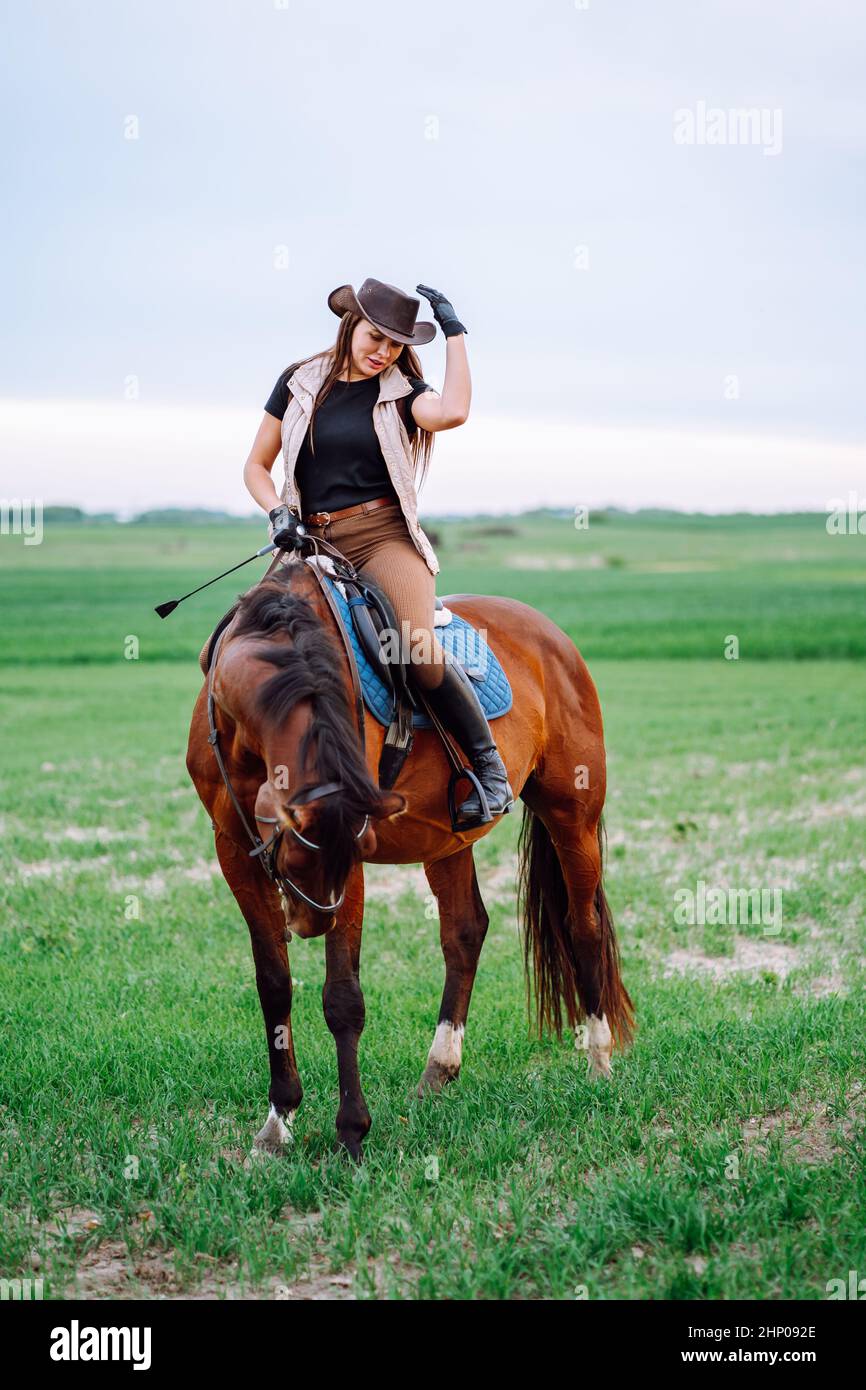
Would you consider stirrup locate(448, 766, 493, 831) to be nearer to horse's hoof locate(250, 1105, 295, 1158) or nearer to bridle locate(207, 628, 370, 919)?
bridle locate(207, 628, 370, 919)

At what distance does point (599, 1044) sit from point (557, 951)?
557 millimetres

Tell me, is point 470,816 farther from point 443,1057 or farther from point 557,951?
point 557,951

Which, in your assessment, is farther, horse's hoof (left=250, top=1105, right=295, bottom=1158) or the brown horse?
horse's hoof (left=250, top=1105, right=295, bottom=1158)

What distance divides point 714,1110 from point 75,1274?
2.52 metres

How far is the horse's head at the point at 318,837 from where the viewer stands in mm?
3838

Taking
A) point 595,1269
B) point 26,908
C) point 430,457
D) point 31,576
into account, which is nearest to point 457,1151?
point 595,1269

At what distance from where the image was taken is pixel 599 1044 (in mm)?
5875

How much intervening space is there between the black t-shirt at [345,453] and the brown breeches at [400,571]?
100 mm

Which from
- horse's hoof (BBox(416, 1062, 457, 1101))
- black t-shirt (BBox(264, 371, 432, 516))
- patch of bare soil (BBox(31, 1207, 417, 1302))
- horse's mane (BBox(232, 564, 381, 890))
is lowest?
horse's hoof (BBox(416, 1062, 457, 1101))

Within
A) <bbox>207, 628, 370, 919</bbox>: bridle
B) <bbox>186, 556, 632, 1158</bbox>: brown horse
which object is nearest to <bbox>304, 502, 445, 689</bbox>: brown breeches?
<bbox>186, 556, 632, 1158</bbox>: brown horse

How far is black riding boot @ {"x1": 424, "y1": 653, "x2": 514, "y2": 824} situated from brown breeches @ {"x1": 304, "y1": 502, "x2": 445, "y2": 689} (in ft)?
0.32

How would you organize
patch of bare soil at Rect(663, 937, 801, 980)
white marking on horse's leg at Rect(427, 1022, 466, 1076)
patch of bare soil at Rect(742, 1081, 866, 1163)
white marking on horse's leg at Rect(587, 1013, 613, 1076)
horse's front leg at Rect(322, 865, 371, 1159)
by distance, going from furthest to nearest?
1. patch of bare soil at Rect(663, 937, 801, 980)
2. white marking on horse's leg at Rect(587, 1013, 613, 1076)
3. white marking on horse's leg at Rect(427, 1022, 466, 1076)
4. horse's front leg at Rect(322, 865, 371, 1159)
5. patch of bare soil at Rect(742, 1081, 866, 1163)

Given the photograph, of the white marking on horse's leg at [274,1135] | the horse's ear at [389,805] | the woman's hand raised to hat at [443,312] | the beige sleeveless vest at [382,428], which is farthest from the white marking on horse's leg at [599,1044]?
the woman's hand raised to hat at [443,312]

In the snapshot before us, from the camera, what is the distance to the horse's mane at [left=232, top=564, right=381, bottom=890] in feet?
12.7
